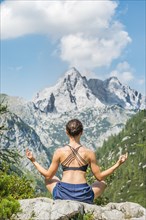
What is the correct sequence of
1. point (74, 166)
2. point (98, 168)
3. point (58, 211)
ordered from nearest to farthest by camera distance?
point (58, 211) → point (74, 166) → point (98, 168)

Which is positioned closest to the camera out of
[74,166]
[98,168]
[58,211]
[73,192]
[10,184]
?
[58,211]

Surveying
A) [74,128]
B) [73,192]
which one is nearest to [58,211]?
[73,192]

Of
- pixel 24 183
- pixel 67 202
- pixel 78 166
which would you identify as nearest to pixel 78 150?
pixel 78 166

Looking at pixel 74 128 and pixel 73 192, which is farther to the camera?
pixel 74 128

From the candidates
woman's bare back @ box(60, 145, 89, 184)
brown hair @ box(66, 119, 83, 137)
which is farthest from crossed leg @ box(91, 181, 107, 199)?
brown hair @ box(66, 119, 83, 137)

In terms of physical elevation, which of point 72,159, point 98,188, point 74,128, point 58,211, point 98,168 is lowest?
point 58,211

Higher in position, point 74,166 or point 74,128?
point 74,128

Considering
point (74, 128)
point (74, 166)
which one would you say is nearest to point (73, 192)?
point (74, 166)

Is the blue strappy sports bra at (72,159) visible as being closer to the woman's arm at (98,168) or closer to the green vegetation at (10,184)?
the woman's arm at (98,168)

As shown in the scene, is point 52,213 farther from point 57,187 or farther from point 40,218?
point 57,187

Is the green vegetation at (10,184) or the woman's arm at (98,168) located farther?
the woman's arm at (98,168)

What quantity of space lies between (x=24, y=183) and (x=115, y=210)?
50.8 feet

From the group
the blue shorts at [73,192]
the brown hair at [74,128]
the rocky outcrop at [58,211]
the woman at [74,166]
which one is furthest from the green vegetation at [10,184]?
the brown hair at [74,128]

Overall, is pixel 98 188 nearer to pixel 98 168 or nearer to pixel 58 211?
pixel 98 168
